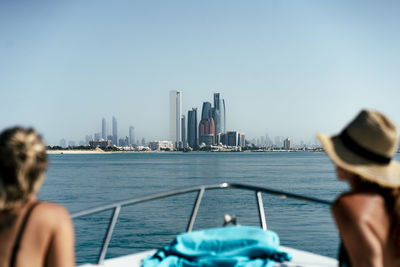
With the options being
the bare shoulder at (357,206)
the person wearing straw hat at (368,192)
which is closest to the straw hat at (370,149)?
the person wearing straw hat at (368,192)

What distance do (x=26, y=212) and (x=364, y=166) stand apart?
1.48 m

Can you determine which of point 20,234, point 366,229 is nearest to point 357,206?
point 366,229

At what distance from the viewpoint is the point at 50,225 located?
184cm

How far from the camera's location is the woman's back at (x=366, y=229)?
1.80 meters

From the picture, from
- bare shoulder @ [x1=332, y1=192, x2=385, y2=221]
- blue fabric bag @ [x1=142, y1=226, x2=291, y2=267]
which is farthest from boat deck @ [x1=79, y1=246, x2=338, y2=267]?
bare shoulder @ [x1=332, y1=192, x2=385, y2=221]

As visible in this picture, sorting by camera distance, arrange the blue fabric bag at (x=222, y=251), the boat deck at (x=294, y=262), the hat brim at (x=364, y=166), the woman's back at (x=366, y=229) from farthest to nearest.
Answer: the boat deck at (x=294, y=262) → the blue fabric bag at (x=222, y=251) → the hat brim at (x=364, y=166) → the woman's back at (x=366, y=229)

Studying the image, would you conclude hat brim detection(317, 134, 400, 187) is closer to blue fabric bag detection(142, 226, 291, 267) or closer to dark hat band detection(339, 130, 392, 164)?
dark hat band detection(339, 130, 392, 164)

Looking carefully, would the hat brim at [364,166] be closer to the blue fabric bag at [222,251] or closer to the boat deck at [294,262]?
the blue fabric bag at [222,251]

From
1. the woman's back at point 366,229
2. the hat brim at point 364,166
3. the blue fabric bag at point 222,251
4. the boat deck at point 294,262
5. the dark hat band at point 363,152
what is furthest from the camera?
the boat deck at point 294,262

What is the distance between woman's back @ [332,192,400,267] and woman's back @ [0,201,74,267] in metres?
1.15

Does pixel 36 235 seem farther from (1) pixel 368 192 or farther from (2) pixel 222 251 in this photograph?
(2) pixel 222 251

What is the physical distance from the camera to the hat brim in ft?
6.52

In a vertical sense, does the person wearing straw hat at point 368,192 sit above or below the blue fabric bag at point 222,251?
above

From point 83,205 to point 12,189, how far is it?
28.7m
